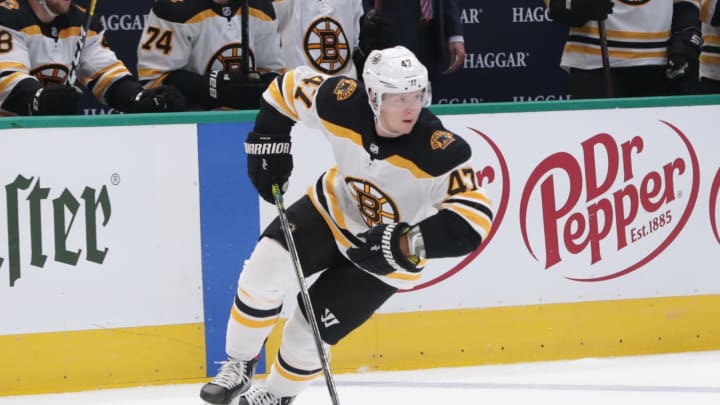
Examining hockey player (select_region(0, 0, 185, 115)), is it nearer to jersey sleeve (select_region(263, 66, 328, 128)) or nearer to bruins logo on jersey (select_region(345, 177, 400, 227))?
jersey sleeve (select_region(263, 66, 328, 128))

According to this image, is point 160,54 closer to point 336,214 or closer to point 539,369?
point 336,214

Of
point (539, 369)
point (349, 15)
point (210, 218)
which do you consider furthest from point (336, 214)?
point (349, 15)

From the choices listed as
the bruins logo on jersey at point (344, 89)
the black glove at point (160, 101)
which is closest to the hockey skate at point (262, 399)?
the bruins logo on jersey at point (344, 89)

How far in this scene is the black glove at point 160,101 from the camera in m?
5.11

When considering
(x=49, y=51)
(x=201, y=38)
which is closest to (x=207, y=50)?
(x=201, y=38)

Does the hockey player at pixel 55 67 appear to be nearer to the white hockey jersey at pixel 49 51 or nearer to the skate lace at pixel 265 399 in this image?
the white hockey jersey at pixel 49 51

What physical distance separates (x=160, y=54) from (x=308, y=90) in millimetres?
1290

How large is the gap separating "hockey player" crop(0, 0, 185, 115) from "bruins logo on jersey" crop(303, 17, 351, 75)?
65 cm

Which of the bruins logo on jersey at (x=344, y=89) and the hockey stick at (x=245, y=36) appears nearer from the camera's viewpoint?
the bruins logo on jersey at (x=344, y=89)

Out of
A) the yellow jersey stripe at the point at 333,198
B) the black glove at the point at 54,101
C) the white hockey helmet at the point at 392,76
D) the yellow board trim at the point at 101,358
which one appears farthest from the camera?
the black glove at the point at 54,101

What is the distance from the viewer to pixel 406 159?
3949mm

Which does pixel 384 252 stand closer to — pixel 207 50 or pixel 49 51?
pixel 207 50

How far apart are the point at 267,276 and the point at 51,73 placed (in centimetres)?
156

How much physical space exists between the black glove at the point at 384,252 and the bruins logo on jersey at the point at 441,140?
306 mm
